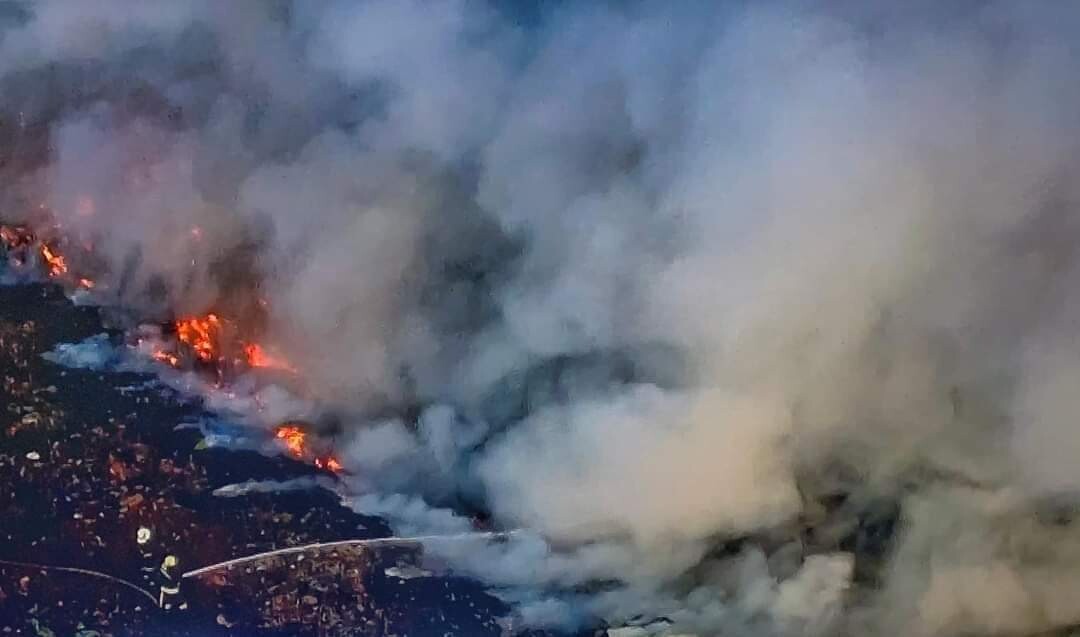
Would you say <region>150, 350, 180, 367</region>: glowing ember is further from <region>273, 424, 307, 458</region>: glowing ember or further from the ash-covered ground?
<region>273, 424, 307, 458</region>: glowing ember

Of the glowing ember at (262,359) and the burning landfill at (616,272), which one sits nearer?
the burning landfill at (616,272)

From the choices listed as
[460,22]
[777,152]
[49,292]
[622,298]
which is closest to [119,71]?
[49,292]

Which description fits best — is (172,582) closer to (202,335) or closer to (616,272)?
(202,335)

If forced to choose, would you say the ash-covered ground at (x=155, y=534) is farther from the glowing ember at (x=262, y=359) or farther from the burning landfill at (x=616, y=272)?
the glowing ember at (x=262, y=359)

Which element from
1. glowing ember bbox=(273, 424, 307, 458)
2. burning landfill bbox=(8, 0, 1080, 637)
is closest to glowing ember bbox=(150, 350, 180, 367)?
burning landfill bbox=(8, 0, 1080, 637)

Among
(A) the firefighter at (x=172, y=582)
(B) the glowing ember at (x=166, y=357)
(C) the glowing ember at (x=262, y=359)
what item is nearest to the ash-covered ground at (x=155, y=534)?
(A) the firefighter at (x=172, y=582)

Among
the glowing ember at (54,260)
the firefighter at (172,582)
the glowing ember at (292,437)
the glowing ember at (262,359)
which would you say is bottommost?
the firefighter at (172,582)

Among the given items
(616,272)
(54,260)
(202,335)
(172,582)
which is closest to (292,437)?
(202,335)
